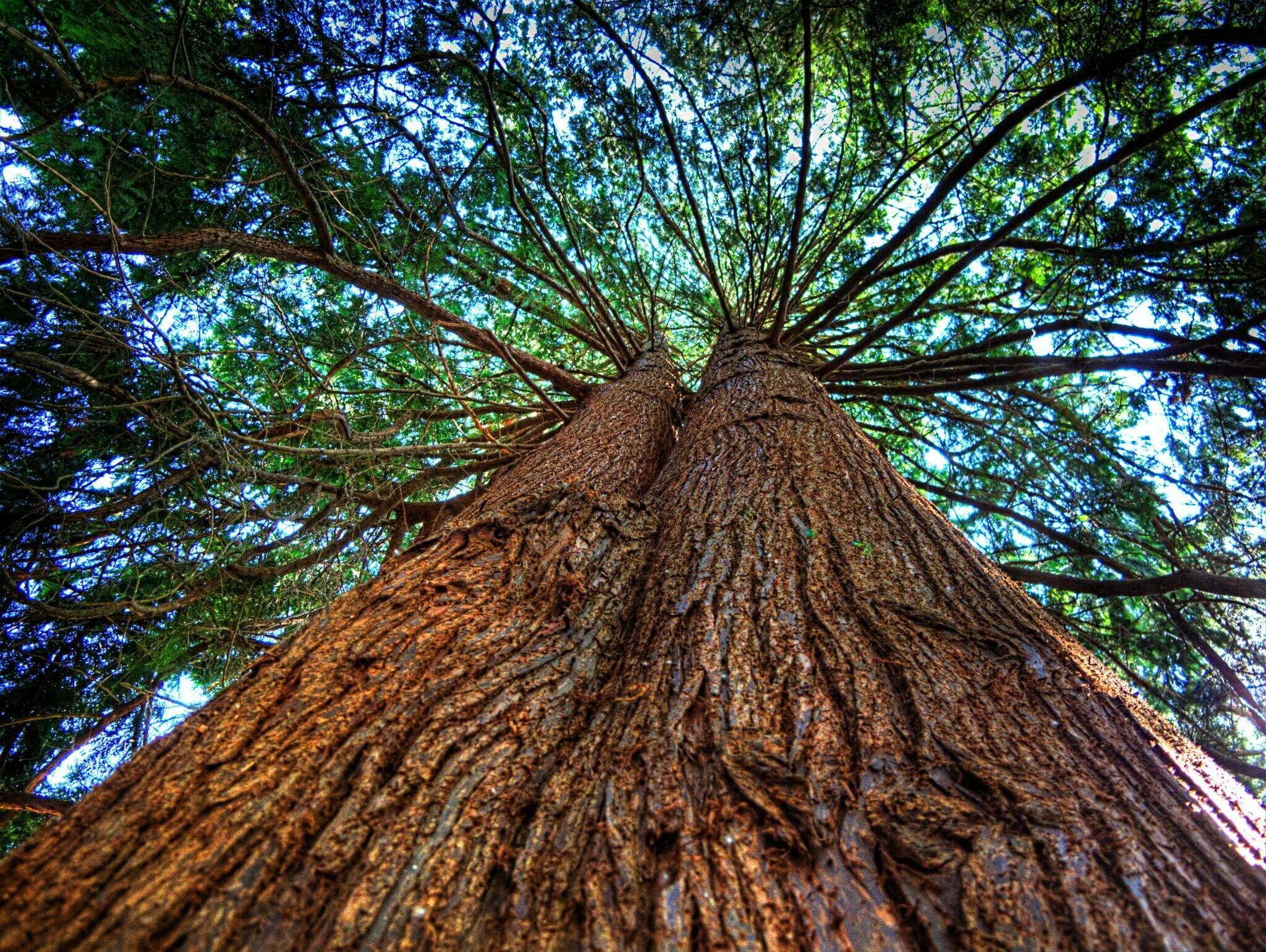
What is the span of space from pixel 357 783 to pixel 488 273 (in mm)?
3112

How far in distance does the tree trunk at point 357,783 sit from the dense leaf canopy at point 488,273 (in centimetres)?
132

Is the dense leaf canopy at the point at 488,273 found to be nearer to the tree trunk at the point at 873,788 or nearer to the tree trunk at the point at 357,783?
the tree trunk at the point at 357,783

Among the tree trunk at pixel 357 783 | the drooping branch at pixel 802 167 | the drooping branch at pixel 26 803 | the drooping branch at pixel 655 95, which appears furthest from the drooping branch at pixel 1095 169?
the drooping branch at pixel 26 803

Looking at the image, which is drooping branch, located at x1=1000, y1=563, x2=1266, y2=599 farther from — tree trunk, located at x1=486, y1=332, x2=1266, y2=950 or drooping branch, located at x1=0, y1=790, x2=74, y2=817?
drooping branch, located at x1=0, y1=790, x2=74, y2=817

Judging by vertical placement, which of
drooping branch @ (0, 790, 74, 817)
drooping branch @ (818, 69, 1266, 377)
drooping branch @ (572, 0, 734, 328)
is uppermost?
drooping branch @ (572, 0, 734, 328)

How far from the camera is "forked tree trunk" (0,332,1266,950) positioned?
2.25ft

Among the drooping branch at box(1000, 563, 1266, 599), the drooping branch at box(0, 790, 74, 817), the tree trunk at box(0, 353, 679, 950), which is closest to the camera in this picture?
the tree trunk at box(0, 353, 679, 950)

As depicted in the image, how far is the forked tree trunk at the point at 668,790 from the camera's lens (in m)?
0.69

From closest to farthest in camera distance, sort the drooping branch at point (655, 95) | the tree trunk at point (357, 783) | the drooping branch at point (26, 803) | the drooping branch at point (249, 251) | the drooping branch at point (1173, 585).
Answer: the tree trunk at point (357, 783) < the drooping branch at point (26, 803) < the drooping branch at point (1173, 585) < the drooping branch at point (249, 251) < the drooping branch at point (655, 95)

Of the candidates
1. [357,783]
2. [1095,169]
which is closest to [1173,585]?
[1095,169]

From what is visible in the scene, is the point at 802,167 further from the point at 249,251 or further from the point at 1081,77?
the point at 249,251

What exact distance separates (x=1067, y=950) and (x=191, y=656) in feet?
10.2

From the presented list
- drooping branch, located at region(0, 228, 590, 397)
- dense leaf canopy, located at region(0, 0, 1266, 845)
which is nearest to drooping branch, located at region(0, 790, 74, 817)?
dense leaf canopy, located at region(0, 0, 1266, 845)

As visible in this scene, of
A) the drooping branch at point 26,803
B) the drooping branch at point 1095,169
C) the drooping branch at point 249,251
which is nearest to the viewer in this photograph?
the drooping branch at point 1095,169
